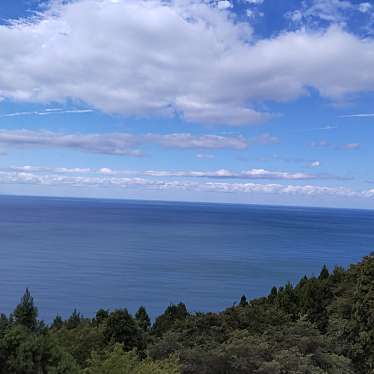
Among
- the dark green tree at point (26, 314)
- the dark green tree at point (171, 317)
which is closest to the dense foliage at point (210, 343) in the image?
the dark green tree at point (26, 314)

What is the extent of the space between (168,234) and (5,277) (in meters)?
89.6

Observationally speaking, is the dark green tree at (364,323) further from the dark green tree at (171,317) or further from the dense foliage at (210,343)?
the dark green tree at (171,317)

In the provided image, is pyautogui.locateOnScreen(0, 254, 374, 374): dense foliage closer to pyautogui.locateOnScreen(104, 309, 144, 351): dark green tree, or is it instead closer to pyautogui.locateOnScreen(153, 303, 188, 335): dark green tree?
pyautogui.locateOnScreen(104, 309, 144, 351): dark green tree

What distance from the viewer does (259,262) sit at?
120 metres

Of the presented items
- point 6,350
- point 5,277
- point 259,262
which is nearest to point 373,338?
point 6,350

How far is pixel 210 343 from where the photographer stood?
24469 millimetres

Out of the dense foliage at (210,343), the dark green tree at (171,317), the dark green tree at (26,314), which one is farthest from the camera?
the dark green tree at (171,317)

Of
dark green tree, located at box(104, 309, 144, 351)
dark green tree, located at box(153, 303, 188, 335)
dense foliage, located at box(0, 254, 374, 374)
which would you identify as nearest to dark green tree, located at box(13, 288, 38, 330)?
dense foliage, located at box(0, 254, 374, 374)

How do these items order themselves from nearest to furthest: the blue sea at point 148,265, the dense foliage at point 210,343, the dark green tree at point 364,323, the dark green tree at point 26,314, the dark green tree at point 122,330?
the dense foliage at point 210,343 < the dark green tree at point 26,314 < the dark green tree at point 364,323 < the dark green tree at point 122,330 < the blue sea at point 148,265

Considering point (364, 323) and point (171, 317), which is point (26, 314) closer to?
point (364, 323)

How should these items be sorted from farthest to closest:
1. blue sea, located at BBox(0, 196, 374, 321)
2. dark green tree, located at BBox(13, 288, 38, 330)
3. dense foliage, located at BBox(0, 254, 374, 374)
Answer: blue sea, located at BBox(0, 196, 374, 321), dark green tree, located at BBox(13, 288, 38, 330), dense foliage, located at BBox(0, 254, 374, 374)

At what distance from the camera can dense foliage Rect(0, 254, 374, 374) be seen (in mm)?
13523

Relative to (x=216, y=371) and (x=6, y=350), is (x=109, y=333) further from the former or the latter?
(x=6, y=350)

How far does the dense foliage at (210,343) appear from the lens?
13.5 metres
